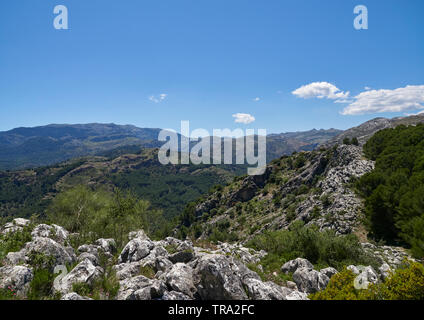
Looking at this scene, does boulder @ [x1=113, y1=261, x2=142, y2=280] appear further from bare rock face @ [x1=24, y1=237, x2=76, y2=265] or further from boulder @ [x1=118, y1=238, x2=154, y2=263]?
bare rock face @ [x1=24, y1=237, x2=76, y2=265]

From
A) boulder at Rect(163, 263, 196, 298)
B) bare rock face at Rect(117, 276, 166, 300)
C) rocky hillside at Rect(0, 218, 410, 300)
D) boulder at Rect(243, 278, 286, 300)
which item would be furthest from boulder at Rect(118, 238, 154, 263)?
boulder at Rect(243, 278, 286, 300)

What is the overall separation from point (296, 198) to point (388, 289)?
4757cm

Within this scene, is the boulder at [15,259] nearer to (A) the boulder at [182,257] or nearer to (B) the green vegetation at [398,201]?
(A) the boulder at [182,257]

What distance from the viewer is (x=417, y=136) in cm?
4375

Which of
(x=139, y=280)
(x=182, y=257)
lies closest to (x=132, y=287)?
(x=139, y=280)

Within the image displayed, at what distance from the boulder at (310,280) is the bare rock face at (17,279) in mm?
15099

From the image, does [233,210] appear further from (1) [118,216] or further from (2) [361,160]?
(1) [118,216]

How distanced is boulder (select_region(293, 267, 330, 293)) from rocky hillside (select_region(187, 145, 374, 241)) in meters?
17.4

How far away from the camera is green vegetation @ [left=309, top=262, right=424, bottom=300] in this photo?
8.77 metres

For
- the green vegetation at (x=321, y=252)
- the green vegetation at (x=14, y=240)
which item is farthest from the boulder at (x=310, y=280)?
the green vegetation at (x=14, y=240)

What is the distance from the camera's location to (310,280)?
44.2 feet

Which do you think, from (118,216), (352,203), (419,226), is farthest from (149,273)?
(352,203)

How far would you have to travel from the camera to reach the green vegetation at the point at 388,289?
8.77m
